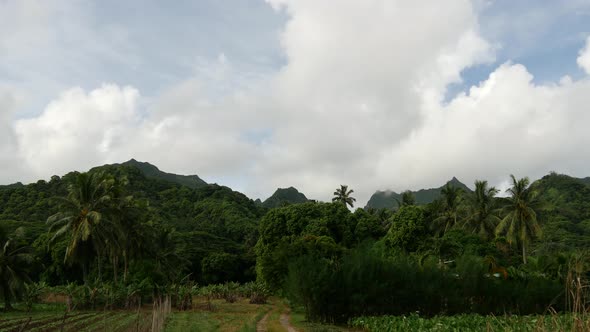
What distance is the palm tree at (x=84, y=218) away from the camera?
1502 inches

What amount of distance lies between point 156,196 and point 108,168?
14.6 meters

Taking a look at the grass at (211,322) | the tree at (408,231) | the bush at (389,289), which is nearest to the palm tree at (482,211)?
the tree at (408,231)

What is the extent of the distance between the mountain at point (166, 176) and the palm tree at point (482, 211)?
128475 millimetres

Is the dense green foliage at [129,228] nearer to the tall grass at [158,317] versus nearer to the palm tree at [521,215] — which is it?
the tall grass at [158,317]

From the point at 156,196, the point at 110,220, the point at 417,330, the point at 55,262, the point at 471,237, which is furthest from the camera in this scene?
the point at 156,196

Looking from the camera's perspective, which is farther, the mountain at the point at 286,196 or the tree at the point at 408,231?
the mountain at the point at 286,196

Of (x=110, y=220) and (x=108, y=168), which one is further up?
(x=108, y=168)

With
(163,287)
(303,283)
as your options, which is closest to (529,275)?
(303,283)

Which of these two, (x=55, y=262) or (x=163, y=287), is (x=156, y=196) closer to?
(x=55, y=262)

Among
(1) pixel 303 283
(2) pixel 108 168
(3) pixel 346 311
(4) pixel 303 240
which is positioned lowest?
(3) pixel 346 311

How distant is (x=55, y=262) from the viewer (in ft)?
190

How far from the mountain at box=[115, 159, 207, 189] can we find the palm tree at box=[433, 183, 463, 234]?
122834 mm

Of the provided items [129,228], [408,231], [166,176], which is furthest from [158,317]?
[166,176]

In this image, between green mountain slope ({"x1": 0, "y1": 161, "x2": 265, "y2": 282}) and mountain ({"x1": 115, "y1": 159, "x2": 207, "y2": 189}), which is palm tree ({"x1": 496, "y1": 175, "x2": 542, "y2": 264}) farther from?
mountain ({"x1": 115, "y1": 159, "x2": 207, "y2": 189})
